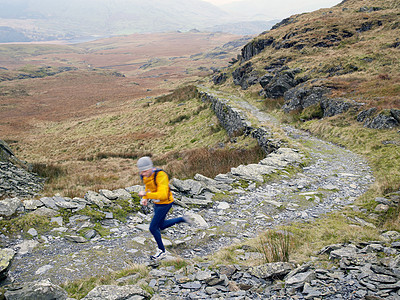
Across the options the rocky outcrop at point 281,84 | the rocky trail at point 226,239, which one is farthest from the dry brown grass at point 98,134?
the rocky outcrop at point 281,84

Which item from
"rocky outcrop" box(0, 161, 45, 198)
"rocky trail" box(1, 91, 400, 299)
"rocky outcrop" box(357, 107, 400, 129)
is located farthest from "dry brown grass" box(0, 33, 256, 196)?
"rocky outcrop" box(357, 107, 400, 129)

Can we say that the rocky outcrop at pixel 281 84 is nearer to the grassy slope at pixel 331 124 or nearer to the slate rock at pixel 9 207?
the grassy slope at pixel 331 124

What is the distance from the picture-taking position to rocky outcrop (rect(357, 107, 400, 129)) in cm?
1461

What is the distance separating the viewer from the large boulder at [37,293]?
3.77 metres

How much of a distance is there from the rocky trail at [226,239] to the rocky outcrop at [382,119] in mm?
4028

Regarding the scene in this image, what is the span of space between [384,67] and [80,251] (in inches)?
1224

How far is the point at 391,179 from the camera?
9.52 metres

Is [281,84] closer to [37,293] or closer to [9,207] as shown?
[9,207]

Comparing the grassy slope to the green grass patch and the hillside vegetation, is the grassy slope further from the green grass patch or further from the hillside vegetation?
the green grass patch

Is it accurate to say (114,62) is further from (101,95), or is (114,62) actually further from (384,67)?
(384,67)

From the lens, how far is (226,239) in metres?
6.76

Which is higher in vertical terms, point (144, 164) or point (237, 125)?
point (144, 164)

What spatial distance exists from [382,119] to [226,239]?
13666 millimetres

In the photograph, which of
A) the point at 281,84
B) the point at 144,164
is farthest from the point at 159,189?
the point at 281,84
